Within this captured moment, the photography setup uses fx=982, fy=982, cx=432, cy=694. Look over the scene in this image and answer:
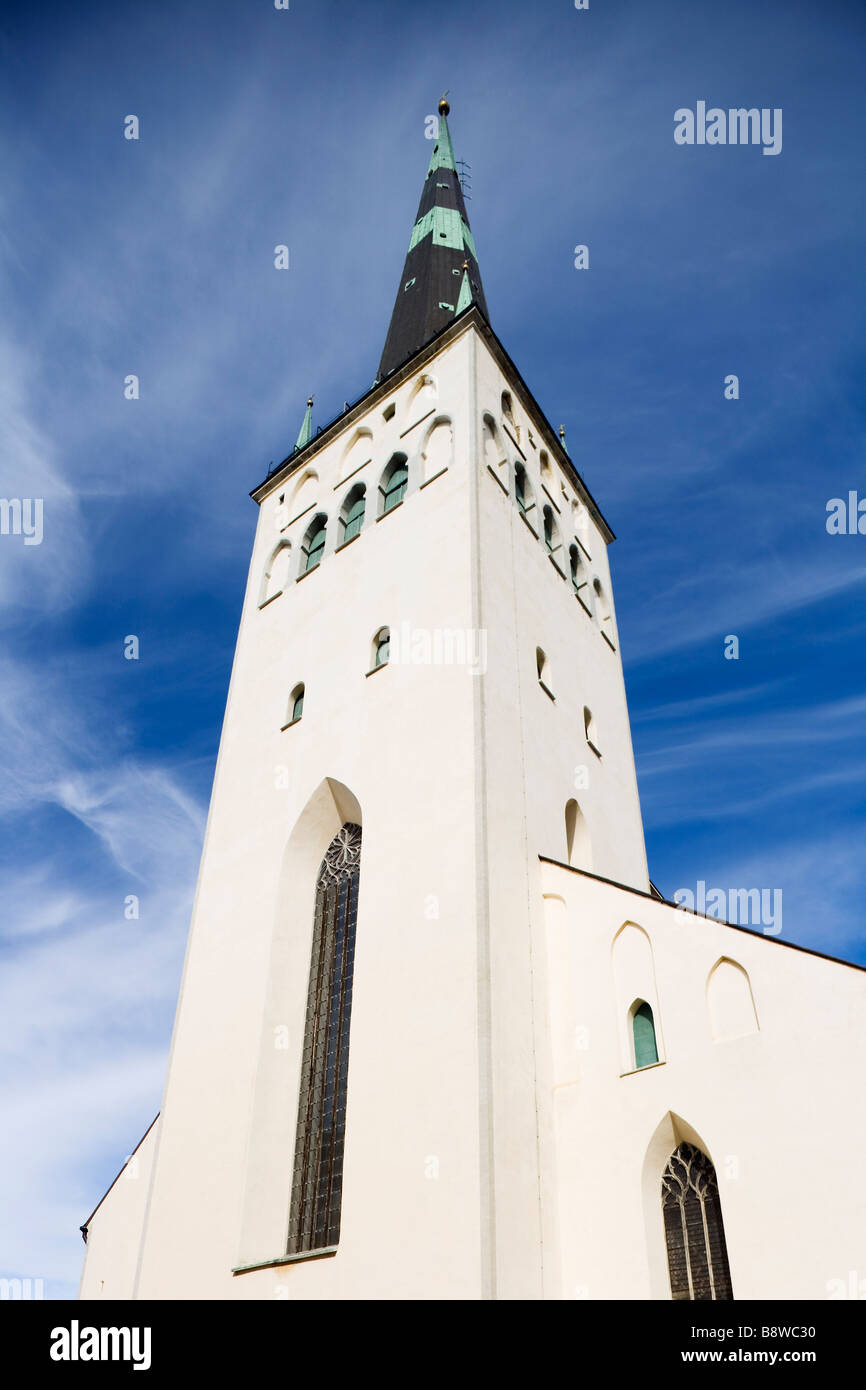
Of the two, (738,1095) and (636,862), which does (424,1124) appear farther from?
(636,862)

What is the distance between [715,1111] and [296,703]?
9.58 meters

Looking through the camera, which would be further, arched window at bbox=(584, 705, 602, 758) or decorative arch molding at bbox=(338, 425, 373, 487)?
decorative arch molding at bbox=(338, 425, 373, 487)

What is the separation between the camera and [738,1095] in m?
10.0

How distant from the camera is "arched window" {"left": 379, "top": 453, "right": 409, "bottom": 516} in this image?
1822 cm

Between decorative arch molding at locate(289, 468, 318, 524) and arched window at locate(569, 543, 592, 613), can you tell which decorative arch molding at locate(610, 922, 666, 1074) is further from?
decorative arch molding at locate(289, 468, 318, 524)

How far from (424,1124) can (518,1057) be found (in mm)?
1298

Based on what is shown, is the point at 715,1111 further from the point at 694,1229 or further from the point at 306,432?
the point at 306,432

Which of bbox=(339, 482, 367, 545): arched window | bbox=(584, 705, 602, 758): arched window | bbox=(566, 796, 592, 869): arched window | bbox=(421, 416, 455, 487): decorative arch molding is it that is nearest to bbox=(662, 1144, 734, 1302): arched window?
bbox=(566, 796, 592, 869): arched window

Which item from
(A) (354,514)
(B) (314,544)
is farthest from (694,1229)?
(B) (314,544)

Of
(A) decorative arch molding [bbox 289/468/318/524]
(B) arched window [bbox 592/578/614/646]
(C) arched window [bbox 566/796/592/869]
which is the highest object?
(A) decorative arch molding [bbox 289/468/318/524]

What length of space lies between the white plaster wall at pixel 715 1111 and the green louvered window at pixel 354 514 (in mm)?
9637

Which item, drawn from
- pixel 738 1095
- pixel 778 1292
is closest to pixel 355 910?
pixel 738 1095

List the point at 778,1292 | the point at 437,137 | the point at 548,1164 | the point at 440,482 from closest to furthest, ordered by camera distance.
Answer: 1. the point at 778,1292
2. the point at 548,1164
3. the point at 440,482
4. the point at 437,137

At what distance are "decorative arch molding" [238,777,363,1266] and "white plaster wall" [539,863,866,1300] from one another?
353cm
